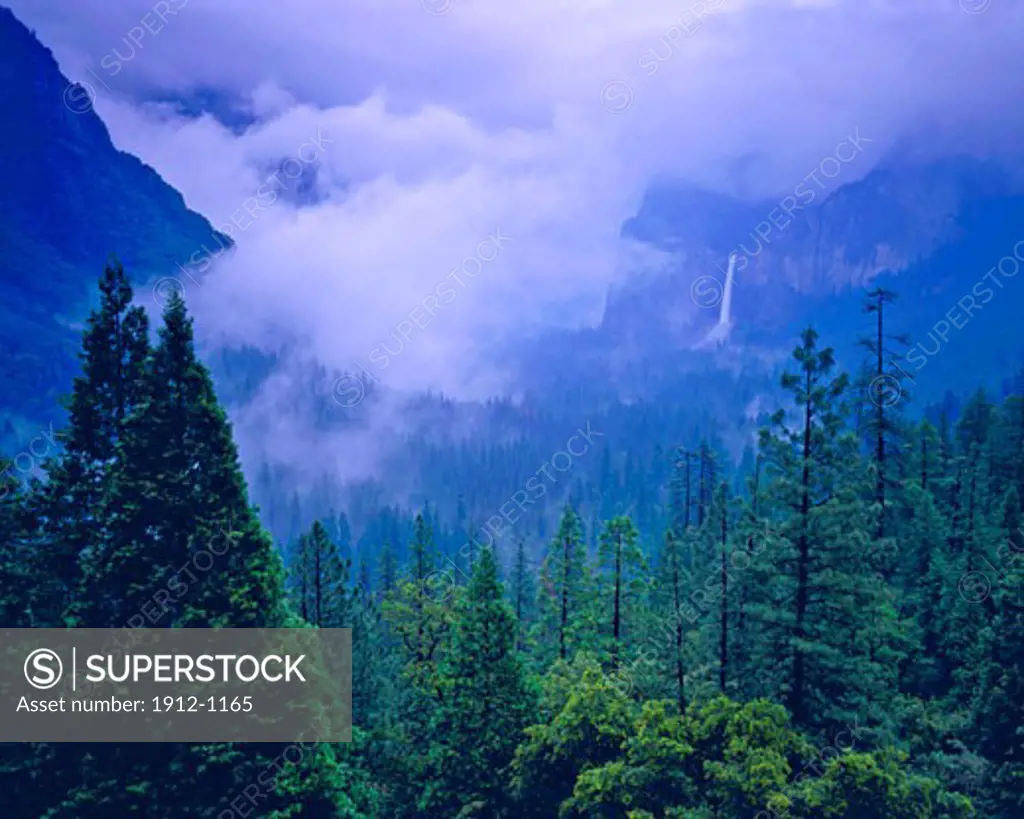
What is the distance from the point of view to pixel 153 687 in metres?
14.7

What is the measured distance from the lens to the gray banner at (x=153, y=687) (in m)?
14.6

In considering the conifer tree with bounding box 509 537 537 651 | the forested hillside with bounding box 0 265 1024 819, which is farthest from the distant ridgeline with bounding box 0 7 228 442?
the forested hillside with bounding box 0 265 1024 819

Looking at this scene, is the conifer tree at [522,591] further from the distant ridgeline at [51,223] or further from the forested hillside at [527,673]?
the distant ridgeline at [51,223]

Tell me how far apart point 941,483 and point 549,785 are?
3024 cm

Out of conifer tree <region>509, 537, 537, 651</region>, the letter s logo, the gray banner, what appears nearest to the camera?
the gray banner

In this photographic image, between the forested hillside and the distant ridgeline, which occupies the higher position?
the distant ridgeline

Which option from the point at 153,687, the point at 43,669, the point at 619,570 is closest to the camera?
the point at 153,687

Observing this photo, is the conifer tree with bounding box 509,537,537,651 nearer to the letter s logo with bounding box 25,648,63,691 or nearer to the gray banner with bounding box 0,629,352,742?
the gray banner with bounding box 0,629,352,742

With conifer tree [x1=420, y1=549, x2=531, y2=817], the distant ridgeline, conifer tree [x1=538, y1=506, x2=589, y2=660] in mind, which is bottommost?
conifer tree [x1=420, y1=549, x2=531, y2=817]

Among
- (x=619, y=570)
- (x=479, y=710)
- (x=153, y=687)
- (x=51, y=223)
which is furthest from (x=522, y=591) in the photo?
(x=51, y=223)

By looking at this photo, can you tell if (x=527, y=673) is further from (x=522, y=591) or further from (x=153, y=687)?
(x=522, y=591)

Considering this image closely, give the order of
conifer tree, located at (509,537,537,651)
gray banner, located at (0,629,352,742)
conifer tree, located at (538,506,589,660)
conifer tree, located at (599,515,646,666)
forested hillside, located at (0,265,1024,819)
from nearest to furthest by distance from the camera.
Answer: gray banner, located at (0,629,352,742)
forested hillside, located at (0,265,1024,819)
conifer tree, located at (599,515,646,666)
conifer tree, located at (538,506,589,660)
conifer tree, located at (509,537,537,651)

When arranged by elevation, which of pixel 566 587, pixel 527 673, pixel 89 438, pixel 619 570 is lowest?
pixel 527 673

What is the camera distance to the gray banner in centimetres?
1460
